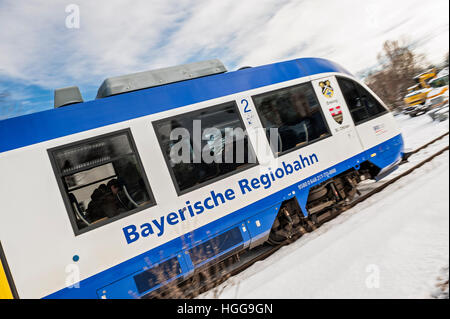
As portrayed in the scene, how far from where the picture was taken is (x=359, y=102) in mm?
6742

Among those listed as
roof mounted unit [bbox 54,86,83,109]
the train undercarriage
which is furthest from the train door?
roof mounted unit [bbox 54,86,83,109]

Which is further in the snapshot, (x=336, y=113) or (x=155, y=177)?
(x=336, y=113)

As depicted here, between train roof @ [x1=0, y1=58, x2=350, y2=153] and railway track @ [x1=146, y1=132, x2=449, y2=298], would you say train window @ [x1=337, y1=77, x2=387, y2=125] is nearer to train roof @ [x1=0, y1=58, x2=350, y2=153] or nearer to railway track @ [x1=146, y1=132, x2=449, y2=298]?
train roof @ [x1=0, y1=58, x2=350, y2=153]

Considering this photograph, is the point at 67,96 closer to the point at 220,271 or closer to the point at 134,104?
the point at 134,104

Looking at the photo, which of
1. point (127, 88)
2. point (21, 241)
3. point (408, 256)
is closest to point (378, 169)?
point (408, 256)

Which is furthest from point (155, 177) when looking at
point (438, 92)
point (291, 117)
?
point (438, 92)

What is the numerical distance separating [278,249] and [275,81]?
2953 millimetres

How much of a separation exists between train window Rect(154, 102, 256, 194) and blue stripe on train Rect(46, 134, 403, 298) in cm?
66

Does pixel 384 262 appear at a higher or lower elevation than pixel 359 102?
lower

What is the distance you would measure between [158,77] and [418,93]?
52.3 ft

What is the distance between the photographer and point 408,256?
310 centimetres

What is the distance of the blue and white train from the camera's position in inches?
157

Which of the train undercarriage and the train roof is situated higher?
the train roof

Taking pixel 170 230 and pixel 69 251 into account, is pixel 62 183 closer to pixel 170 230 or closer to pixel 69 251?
pixel 69 251
